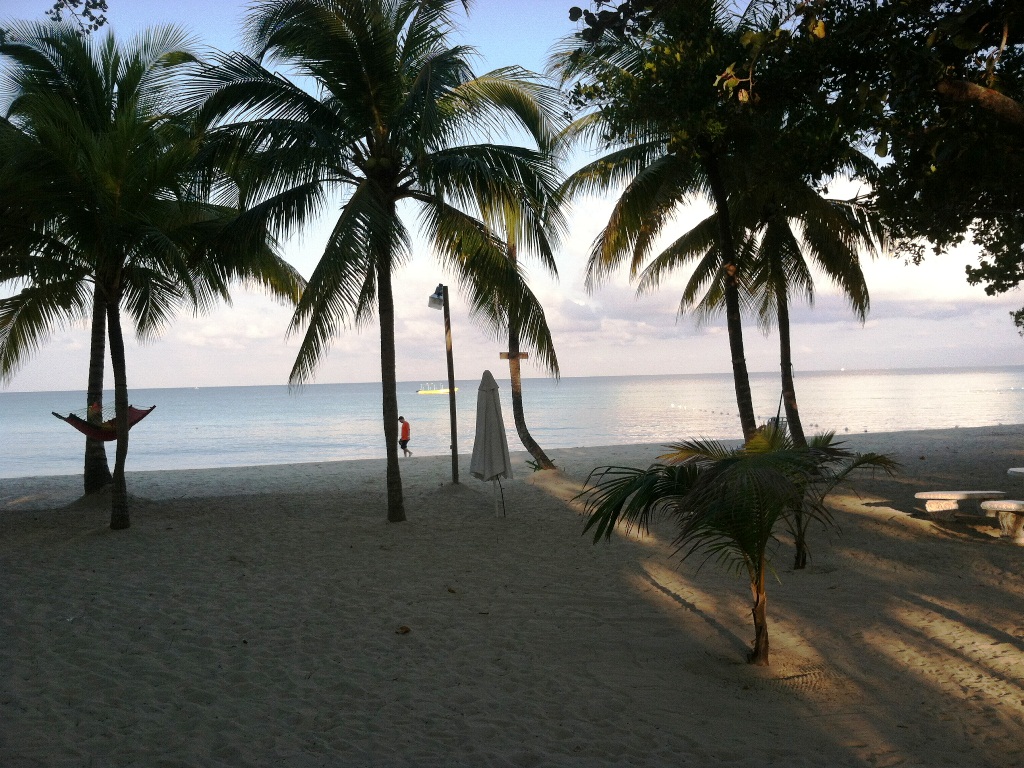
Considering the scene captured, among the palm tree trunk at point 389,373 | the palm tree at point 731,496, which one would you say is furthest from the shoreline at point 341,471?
the palm tree at point 731,496

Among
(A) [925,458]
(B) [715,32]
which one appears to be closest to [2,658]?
(B) [715,32]

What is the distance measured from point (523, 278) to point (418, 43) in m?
3.05

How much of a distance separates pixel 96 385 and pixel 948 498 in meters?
11.0

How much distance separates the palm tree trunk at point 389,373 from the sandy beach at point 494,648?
0.34 m

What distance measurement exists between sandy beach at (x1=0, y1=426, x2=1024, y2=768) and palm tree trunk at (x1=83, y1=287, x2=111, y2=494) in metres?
1.83

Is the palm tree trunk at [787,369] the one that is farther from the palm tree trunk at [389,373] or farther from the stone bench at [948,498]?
the palm tree trunk at [389,373]

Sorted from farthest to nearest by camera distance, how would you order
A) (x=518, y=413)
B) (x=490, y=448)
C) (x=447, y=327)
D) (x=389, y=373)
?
(x=518, y=413) < (x=447, y=327) < (x=490, y=448) < (x=389, y=373)

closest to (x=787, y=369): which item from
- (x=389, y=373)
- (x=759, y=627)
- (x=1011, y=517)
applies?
(x=1011, y=517)

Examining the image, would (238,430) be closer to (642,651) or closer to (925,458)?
(925,458)

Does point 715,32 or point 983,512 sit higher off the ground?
point 715,32

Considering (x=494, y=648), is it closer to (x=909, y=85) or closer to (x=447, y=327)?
(x=909, y=85)

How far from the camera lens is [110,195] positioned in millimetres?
7859

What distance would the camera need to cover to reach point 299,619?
18.1 ft

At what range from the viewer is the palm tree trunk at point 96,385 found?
10.7 m
